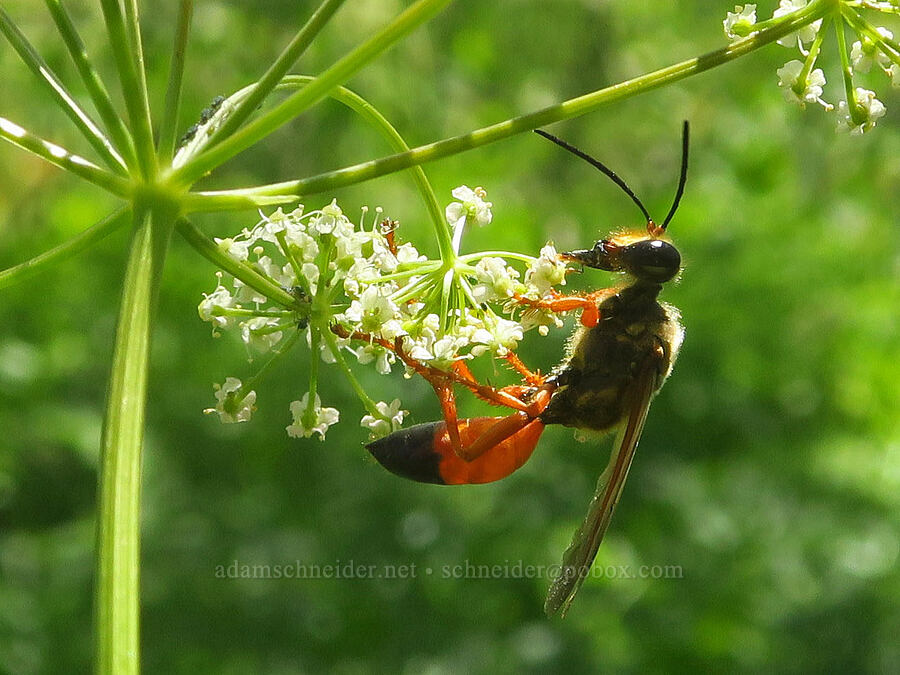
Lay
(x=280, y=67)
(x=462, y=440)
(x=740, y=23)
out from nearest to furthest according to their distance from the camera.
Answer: (x=280, y=67), (x=740, y=23), (x=462, y=440)

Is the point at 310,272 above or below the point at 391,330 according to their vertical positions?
above

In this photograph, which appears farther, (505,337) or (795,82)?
(795,82)

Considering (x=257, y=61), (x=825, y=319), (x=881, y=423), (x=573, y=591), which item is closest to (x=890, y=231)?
(x=825, y=319)

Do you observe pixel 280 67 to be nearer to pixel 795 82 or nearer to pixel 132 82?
pixel 132 82

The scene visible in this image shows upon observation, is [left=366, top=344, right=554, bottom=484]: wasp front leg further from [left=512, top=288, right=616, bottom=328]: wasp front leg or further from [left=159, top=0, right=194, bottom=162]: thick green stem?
[left=159, top=0, right=194, bottom=162]: thick green stem

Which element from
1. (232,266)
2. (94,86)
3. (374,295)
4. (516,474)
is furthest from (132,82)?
(516,474)

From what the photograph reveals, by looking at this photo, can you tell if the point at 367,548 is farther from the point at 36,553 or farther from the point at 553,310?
the point at 553,310

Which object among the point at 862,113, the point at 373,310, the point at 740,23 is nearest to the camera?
the point at 740,23

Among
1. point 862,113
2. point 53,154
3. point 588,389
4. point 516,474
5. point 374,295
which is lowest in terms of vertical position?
point 516,474
